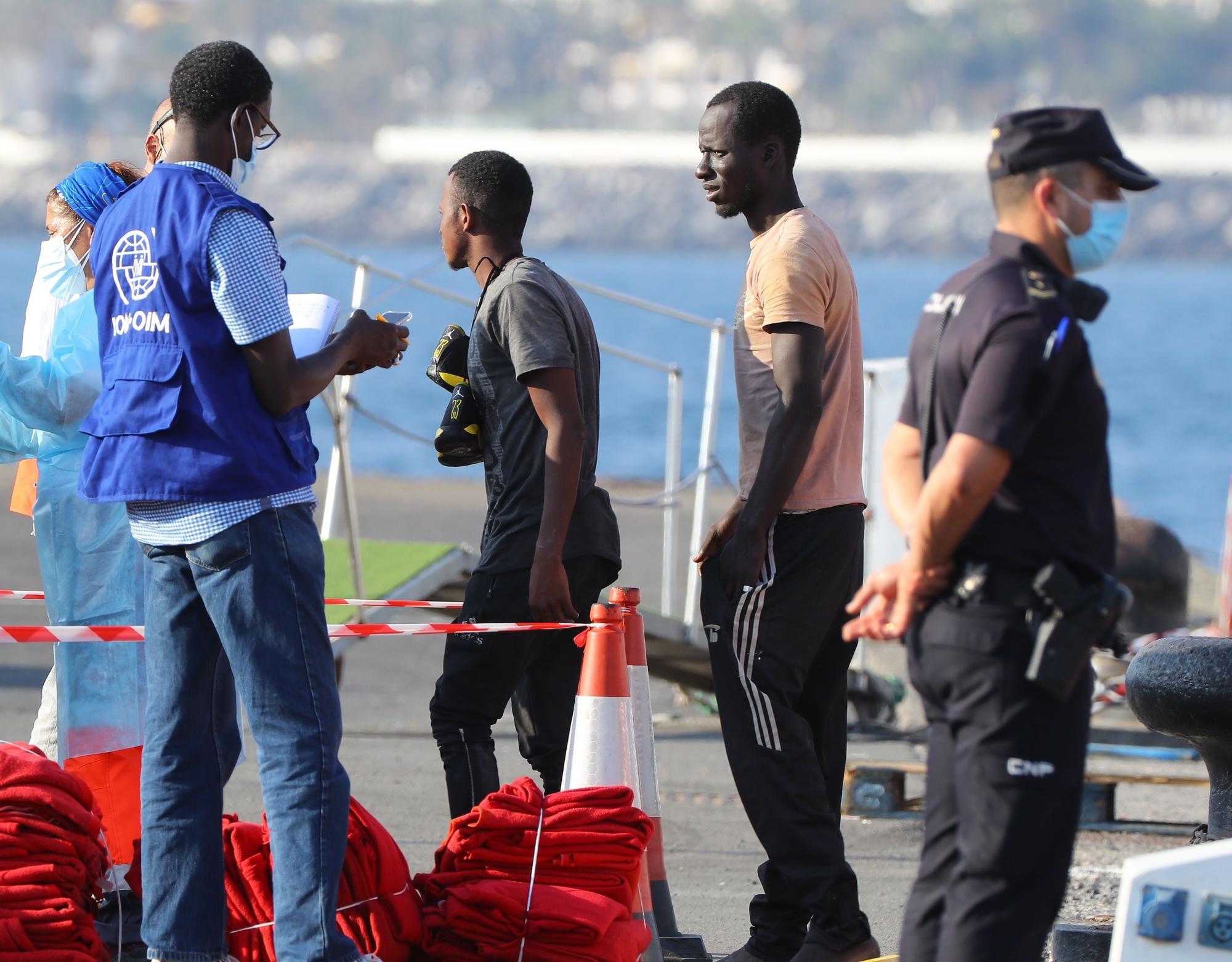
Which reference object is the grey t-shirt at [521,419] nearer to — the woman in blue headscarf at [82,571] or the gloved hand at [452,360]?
the gloved hand at [452,360]

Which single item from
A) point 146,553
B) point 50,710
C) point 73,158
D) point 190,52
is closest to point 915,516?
point 146,553

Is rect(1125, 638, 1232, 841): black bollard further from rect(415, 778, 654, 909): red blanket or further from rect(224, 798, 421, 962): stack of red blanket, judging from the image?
rect(224, 798, 421, 962): stack of red blanket

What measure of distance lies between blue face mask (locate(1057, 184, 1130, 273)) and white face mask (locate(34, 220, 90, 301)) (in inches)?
103

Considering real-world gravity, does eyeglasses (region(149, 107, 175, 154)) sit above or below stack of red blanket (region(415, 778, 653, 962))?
above

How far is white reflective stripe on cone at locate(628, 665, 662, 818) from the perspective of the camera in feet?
14.3

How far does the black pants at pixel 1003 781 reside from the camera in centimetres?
299

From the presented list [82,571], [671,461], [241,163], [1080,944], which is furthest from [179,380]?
[671,461]

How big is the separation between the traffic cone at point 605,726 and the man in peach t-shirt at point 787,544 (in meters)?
0.24

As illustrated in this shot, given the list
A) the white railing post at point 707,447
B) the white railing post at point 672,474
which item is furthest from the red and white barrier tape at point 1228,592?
the white railing post at point 707,447

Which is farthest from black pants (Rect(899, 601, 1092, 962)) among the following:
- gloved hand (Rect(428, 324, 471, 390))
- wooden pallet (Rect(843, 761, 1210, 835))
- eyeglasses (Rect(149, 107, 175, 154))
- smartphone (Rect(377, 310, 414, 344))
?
wooden pallet (Rect(843, 761, 1210, 835))

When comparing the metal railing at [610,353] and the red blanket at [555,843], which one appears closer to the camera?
the red blanket at [555,843]

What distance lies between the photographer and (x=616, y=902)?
3.95m

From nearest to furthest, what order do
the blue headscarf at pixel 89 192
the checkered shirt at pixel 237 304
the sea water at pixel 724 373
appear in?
the checkered shirt at pixel 237 304
the blue headscarf at pixel 89 192
the sea water at pixel 724 373

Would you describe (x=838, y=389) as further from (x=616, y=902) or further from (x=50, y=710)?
(x=50, y=710)
